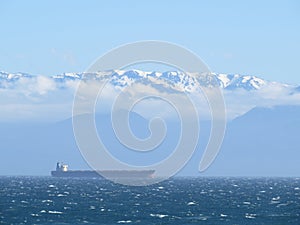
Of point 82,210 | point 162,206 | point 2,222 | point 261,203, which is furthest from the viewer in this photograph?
point 261,203

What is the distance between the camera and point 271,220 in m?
110

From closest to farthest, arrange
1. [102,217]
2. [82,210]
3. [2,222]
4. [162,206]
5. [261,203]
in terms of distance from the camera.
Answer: [2,222], [102,217], [82,210], [162,206], [261,203]

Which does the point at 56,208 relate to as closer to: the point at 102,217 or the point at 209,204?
the point at 102,217

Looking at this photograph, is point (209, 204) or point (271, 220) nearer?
point (271, 220)

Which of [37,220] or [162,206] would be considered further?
[162,206]

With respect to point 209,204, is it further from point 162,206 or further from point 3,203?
point 3,203

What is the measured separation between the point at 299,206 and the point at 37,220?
171ft

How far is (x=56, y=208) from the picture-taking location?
132m

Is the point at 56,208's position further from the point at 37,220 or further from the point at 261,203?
the point at 261,203

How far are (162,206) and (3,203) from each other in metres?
28.1

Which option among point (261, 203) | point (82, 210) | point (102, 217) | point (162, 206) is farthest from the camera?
point (261, 203)

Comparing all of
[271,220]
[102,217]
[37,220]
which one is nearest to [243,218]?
[271,220]

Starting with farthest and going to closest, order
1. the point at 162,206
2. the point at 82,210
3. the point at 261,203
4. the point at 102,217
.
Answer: the point at 261,203, the point at 162,206, the point at 82,210, the point at 102,217

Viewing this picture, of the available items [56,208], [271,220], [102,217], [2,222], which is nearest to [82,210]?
[56,208]
